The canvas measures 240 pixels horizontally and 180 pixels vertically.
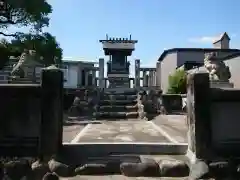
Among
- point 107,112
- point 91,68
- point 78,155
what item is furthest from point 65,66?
point 78,155

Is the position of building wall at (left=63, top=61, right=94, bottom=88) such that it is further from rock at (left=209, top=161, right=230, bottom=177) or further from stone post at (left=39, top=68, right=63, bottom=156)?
rock at (left=209, top=161, right=230, bottom=177)

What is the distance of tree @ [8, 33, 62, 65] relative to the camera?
17734 millimetres

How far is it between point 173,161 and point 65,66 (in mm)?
25781

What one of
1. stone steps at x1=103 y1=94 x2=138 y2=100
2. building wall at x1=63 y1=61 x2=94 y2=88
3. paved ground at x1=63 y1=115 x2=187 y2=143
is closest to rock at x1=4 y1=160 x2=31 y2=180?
paved ground at x1=63 y1=115 x2=187 y2=143

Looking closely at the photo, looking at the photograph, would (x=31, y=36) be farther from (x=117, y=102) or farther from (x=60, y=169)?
(x=60, y=169)

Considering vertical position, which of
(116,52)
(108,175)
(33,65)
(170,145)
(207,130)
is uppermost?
(116,52)

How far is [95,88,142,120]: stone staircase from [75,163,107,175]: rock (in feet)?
26.7

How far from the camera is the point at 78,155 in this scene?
223 inches

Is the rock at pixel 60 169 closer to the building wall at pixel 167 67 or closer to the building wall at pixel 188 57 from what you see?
the building wall at pixel 167 67

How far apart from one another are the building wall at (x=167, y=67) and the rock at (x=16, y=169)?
26.3 metres

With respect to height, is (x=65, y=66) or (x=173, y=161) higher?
(x=65, y=66)

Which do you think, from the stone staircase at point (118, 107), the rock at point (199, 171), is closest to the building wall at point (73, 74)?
the stone staircase at point (118, 107)

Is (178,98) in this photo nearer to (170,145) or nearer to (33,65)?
(33,65)

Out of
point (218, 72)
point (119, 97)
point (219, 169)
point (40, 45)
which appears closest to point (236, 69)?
point (119, 97)
